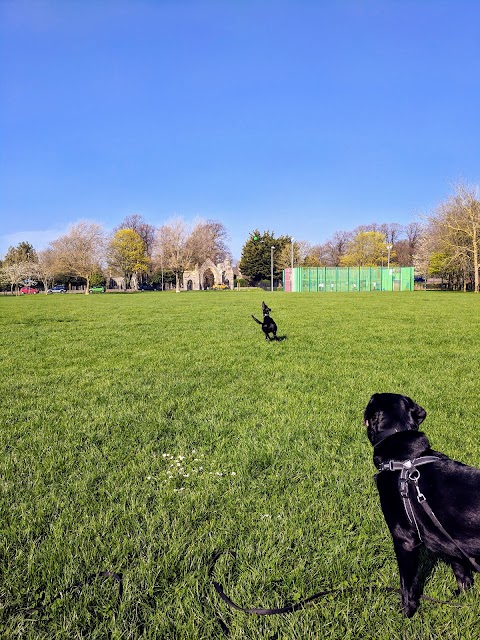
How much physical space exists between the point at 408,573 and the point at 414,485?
1.57ft

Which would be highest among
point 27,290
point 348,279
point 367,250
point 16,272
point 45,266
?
point 367,250

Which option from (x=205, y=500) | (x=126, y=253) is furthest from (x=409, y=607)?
(x=126, y=253)

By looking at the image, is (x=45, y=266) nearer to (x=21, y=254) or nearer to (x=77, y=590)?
(x=21, y=254)

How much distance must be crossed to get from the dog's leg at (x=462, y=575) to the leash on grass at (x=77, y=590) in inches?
78.0

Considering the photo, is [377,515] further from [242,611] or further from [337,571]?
[242,611]

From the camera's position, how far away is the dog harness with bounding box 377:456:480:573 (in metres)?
2.11

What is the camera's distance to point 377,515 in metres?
3.10

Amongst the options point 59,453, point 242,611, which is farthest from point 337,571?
point 59,453

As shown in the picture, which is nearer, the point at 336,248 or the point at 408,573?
the point at 408,573

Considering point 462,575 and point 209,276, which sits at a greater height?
point 209,276

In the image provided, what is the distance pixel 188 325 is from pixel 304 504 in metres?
14.1

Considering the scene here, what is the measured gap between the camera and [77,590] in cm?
234

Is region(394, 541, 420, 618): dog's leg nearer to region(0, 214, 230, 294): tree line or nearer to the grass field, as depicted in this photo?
the grass field

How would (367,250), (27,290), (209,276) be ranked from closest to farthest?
(27,290)
(367,250)
(209,276)
